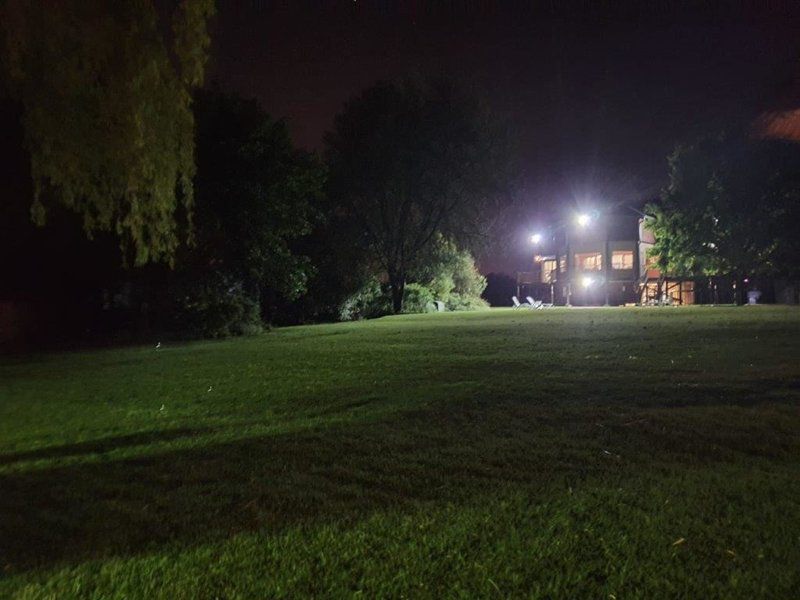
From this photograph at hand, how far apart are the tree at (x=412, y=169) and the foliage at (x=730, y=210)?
9.46 metres

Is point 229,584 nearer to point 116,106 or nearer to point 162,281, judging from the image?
point 116,106

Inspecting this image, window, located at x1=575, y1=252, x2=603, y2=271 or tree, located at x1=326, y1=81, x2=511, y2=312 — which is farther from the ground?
tree, located at x1=326, y1=81, x2=511, y2=312

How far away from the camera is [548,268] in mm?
49531

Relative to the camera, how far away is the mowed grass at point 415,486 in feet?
10.3

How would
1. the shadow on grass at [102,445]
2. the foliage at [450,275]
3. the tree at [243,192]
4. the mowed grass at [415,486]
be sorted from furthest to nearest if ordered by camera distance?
the foliage at [450,275] → the tree at [243,192] → the shadow on grass at [102,445] → the mowed grass at [415,486]

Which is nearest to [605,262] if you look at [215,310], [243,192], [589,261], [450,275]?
[589,261]

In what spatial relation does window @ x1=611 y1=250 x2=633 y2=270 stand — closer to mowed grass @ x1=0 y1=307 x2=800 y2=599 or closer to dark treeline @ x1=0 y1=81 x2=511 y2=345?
dark treeline @ x1=0 y1=81 x2=511 y2=345

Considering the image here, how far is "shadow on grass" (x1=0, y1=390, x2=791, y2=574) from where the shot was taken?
3.80 m

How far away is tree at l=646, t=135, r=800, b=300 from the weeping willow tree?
2978cm

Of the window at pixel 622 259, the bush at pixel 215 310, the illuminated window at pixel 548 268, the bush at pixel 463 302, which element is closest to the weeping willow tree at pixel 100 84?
the bush at pixel 215 310

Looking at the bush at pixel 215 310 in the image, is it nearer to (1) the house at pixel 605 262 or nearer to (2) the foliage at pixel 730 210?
(2) the foliage at pixel 730 210

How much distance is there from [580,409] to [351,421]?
2475 mm

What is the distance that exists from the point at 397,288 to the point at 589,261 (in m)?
14.9

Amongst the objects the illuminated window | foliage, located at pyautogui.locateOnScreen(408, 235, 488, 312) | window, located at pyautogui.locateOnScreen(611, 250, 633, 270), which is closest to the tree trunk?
foliage, located at pyautogui.locateOnScreen(408, 235, 488, 312)
